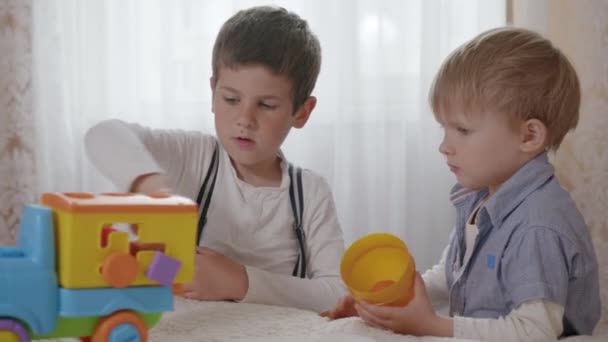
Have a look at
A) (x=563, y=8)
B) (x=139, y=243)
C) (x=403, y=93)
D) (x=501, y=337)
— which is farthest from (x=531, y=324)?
(x=563, y=8)

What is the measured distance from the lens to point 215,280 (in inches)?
48.1

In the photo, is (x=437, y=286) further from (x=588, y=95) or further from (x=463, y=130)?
(x=588, y=95)

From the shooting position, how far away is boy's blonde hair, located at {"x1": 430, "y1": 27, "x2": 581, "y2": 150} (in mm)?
1228

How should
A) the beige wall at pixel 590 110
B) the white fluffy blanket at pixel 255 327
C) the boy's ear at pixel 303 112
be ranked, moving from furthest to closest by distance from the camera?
the beige wall at pixel 590 110, the boy's ear at pixel 303 112, the white fluffy blanket at pixel 255 327

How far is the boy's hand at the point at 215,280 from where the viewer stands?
1.21 metres

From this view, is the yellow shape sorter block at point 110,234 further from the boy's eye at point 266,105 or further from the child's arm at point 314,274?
the boy's eye at point 266,105

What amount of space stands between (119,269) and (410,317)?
0.46m

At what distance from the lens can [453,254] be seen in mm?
1373

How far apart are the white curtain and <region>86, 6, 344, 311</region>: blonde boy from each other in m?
0.68

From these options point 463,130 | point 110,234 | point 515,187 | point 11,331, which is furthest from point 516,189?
point 11,331

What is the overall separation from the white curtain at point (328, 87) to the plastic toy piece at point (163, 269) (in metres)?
1.40

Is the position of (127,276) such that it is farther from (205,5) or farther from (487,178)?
(205,5)

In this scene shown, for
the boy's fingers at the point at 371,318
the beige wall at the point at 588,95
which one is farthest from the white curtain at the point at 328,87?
the boy's fingers at the point at 371,318

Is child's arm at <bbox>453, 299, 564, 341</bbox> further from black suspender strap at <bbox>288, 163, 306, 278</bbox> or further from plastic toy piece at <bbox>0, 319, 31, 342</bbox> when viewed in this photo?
plastic toy piece at <bbox>0, 319, 31, 342</bbox>
